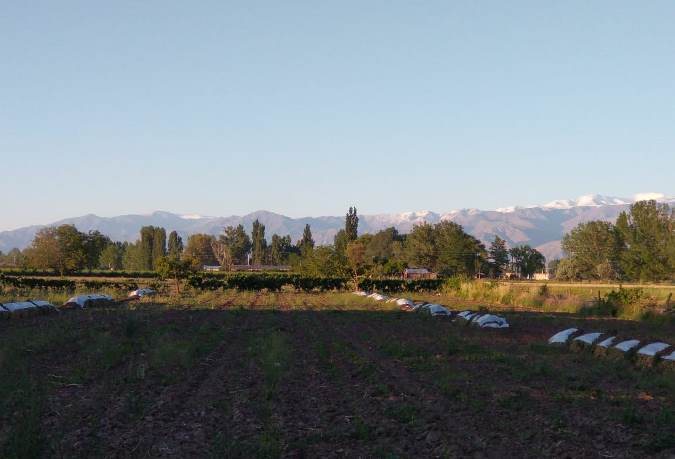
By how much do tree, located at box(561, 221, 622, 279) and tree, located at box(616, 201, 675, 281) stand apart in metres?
5.04

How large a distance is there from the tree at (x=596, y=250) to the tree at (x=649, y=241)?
16.5 ft

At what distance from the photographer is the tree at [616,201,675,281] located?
90125mm

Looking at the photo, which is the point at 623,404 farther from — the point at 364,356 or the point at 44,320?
the point at 44,320

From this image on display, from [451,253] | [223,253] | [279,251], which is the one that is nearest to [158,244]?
[223,253]

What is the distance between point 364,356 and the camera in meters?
14.7

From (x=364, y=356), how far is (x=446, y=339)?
4.40 m

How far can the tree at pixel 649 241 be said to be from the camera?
3548 inches

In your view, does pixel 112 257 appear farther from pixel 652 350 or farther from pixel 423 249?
pixel 652 350

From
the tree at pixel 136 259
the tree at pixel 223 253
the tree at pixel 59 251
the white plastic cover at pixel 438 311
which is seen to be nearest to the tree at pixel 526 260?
the tree at pixel 223 253

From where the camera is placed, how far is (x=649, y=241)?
305 ft

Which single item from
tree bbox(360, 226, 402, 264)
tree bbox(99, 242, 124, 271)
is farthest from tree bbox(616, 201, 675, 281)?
tree bbox(99, 242, 124, 271)

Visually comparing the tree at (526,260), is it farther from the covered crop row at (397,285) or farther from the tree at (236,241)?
the covered crop row at (397,285)

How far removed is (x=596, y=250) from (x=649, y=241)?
16.9 meters

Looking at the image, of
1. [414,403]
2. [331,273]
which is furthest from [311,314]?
[331,273]
